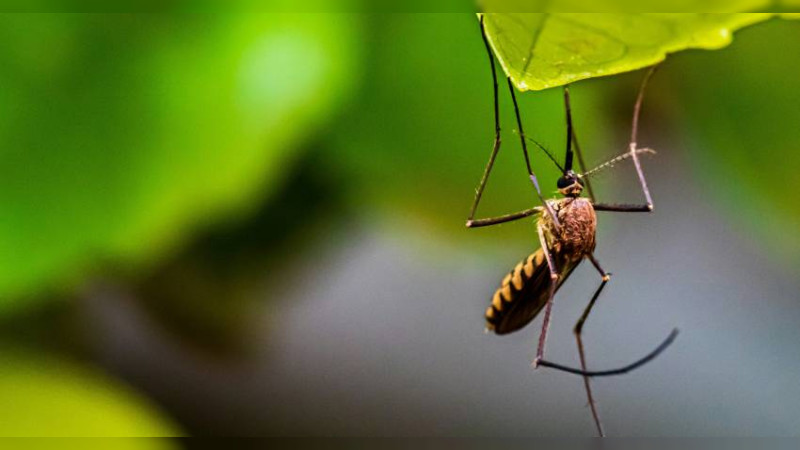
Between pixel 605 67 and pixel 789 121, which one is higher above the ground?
pixel 789 121

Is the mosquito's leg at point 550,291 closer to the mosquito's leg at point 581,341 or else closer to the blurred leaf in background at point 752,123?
the mosquito's leg at point 581,341

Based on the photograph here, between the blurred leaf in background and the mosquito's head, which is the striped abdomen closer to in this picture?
the mosquito's head

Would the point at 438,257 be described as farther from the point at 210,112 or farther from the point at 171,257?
the point at 210,112

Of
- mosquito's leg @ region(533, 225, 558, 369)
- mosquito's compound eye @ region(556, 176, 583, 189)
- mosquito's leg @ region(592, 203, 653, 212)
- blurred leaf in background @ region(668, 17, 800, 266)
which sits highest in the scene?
blurred leaf in background @ region(668, 17, 800, 266)

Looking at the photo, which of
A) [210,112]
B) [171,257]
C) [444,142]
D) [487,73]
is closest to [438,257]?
[444,142]

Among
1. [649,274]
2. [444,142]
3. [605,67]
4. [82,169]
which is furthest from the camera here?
[649,274]

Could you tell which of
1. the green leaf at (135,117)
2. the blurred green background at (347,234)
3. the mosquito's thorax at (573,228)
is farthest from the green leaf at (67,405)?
the mosquito's thorax at (573,228)

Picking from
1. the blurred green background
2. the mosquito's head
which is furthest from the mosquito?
the blurred green background

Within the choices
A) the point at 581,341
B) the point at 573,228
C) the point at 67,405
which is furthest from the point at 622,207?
the point at 67,405
